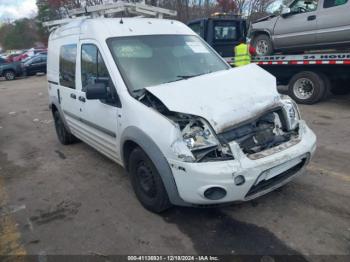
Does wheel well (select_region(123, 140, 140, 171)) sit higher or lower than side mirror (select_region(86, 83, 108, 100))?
lower

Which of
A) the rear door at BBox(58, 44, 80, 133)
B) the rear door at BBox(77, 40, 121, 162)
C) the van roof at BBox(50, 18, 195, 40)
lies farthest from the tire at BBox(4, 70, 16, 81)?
the rear door at BBox(77, 40, 121, 162)

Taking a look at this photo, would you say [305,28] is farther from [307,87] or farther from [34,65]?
[34,65]

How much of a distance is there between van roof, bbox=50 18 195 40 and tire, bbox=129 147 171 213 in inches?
61.1

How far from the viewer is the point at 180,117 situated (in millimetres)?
3186

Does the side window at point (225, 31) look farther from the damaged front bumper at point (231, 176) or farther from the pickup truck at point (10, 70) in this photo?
the pickup truck at point (10, 70)

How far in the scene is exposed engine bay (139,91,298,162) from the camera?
2951 mm

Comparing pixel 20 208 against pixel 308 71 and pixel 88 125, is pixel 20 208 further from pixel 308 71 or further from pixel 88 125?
pixel 308 71

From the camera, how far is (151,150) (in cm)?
315

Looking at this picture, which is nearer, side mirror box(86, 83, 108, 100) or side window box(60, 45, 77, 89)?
side mirror box(86, 83, 108, 100)

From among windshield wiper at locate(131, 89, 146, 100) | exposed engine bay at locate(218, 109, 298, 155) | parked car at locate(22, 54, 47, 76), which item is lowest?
parked car at locate(22, 54, 47, 76)

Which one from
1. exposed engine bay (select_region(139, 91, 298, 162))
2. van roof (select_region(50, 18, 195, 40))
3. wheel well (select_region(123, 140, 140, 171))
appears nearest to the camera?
exposed engine bay (select_region(139, 91, 298, 162))

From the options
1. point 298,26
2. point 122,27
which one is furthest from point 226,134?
point 298,26

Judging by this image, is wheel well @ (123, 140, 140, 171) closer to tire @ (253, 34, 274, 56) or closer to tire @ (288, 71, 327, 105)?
tire @ (288, 71, 327, 105)

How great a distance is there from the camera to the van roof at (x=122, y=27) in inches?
161
